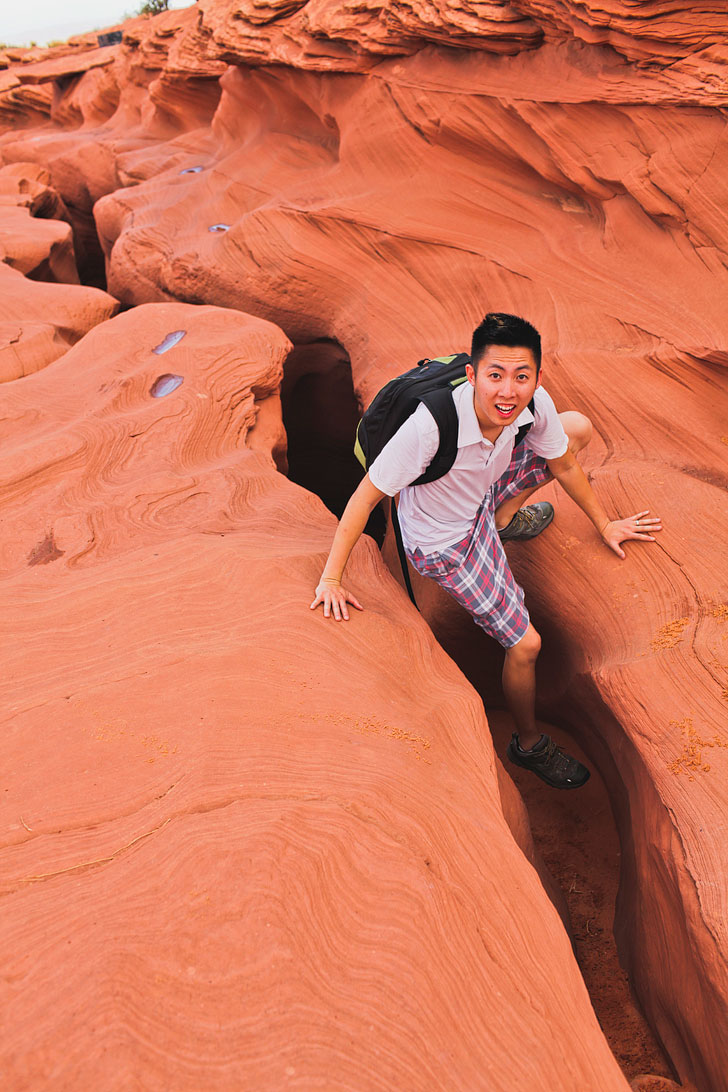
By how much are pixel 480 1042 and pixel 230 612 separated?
1440 mm

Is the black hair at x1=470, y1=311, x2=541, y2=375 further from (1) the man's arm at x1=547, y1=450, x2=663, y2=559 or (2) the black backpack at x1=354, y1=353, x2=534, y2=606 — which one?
(1) the man's arm at x1=547, y1=450, x2=663, y2=559

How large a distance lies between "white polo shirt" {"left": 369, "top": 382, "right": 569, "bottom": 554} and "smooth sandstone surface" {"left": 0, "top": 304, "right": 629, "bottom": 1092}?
359 mm

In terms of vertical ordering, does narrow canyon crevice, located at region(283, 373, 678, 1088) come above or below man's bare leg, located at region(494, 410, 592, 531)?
below

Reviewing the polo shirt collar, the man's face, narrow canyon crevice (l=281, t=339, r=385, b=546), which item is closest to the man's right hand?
the polo shirt collar

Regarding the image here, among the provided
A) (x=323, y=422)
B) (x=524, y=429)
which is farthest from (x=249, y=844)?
(x=323, y=422)

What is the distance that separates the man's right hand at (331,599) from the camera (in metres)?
2.62

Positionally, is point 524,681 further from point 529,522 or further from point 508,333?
point 508,333

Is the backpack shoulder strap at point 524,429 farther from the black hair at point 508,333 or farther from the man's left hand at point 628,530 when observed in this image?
the man's left hand at point 628,530

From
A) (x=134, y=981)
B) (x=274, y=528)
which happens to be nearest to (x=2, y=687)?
(x=134, y=981)

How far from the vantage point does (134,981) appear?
61.8 inches

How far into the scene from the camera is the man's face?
2.27 metres

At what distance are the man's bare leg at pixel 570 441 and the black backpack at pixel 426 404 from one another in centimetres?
46

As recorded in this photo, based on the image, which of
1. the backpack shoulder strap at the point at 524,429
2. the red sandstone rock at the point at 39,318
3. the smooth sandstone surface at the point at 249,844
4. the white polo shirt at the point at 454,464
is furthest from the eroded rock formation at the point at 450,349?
the backpack shoulder strap at the point at 524,429

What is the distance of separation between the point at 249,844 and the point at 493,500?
1.67 metres
